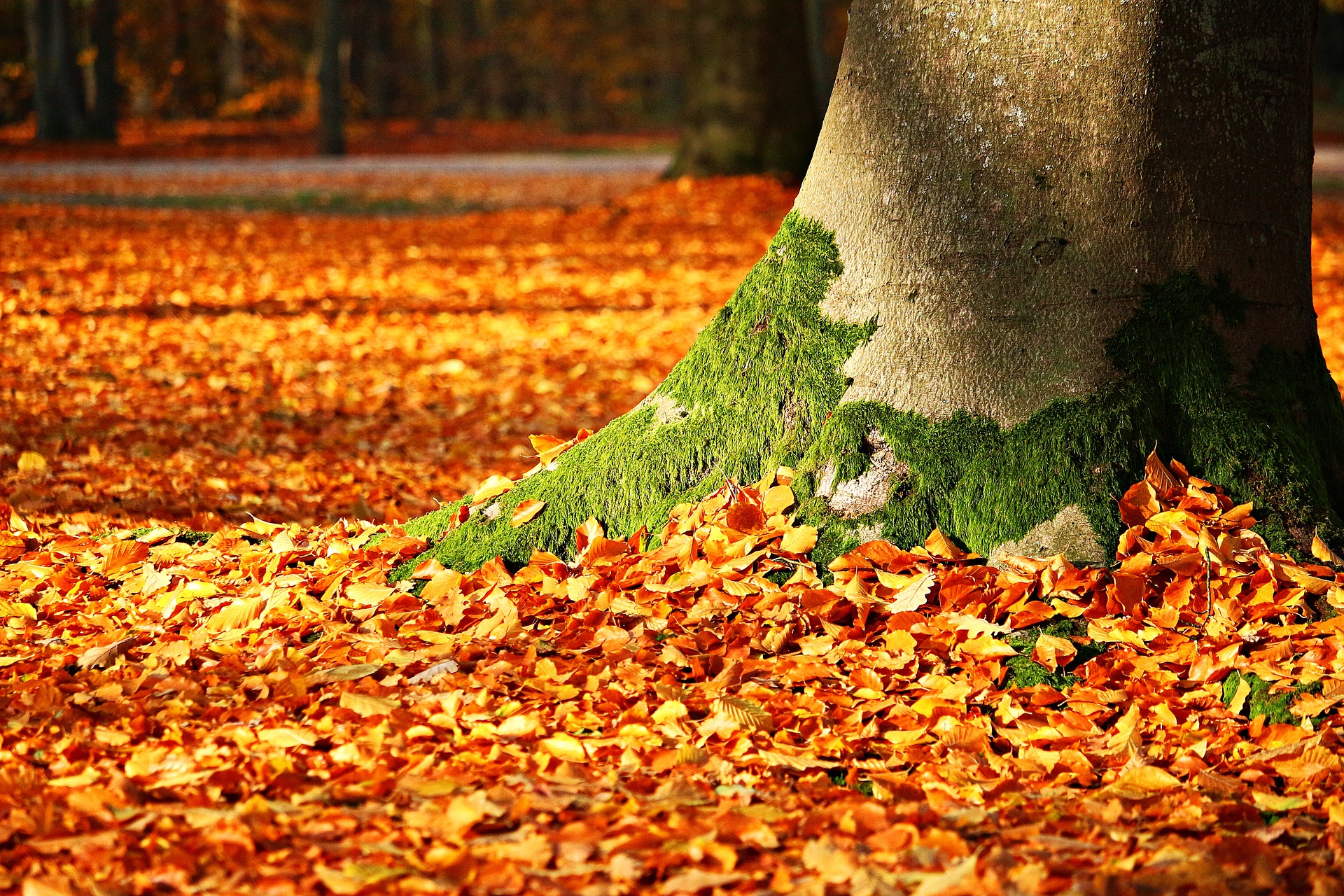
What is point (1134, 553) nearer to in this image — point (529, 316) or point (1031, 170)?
point (1031, 170)

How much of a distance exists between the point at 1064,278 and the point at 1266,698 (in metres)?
1.06

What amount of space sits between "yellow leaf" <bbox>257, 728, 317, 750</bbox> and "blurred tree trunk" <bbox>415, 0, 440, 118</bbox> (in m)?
37.4

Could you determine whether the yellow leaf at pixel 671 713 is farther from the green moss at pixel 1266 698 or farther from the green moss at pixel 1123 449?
the green moss at pixel 1266 698

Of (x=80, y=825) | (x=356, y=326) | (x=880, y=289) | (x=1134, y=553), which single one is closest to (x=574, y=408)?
(x=356, y=326)

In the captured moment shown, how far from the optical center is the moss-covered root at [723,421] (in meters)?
3.36

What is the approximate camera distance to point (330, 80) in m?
21.4

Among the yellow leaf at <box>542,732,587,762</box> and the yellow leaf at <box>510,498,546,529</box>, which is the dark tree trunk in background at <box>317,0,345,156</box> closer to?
the yellow leaf at <box>510,498,546,529</box>

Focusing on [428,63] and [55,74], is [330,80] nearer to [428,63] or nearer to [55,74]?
[55,74]

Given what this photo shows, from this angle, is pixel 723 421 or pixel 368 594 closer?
pixel 368 594

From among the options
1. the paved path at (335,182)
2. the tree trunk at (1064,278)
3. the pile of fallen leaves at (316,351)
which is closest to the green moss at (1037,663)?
the tree trunk at (1064,278)

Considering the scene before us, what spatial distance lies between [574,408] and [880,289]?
3.19 metres

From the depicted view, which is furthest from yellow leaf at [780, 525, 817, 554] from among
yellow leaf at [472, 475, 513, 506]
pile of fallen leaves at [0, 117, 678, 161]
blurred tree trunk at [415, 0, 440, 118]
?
blurred tree trunk at [415, 0, 440, 118]

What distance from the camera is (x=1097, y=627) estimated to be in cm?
290

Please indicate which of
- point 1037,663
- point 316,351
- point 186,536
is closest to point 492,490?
point 186,536
